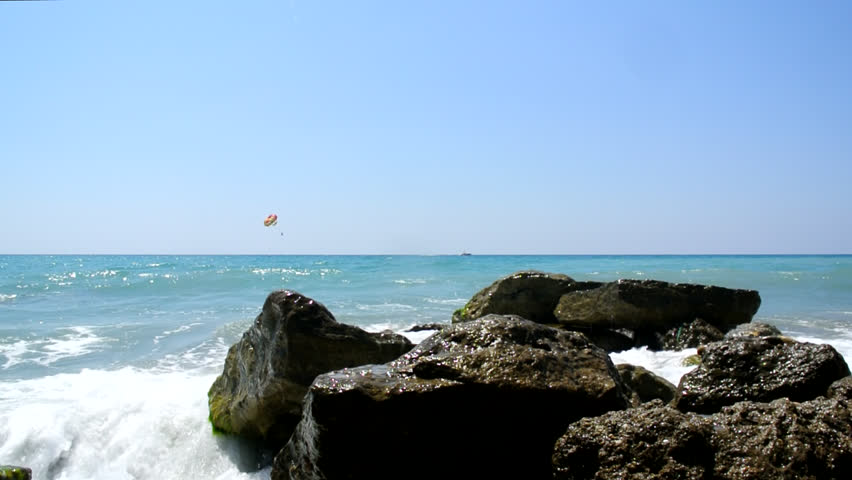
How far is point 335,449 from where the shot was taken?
334 centimetres

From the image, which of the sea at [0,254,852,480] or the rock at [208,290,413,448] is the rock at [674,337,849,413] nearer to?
the rock at [208,290,413,448]

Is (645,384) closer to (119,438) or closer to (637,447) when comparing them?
(637,447)

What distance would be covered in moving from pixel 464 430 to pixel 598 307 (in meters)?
7.30

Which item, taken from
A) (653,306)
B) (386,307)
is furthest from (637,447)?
(386,307)

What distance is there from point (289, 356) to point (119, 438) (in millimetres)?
2300

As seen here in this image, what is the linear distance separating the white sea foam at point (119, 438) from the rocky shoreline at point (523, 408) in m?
0.75

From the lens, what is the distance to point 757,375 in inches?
163

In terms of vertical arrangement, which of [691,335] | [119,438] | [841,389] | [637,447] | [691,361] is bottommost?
[119,438]

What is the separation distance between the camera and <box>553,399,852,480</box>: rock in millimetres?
2811

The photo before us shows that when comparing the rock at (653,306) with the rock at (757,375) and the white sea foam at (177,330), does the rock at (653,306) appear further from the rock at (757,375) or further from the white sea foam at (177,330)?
the white sea foam at (177,330)

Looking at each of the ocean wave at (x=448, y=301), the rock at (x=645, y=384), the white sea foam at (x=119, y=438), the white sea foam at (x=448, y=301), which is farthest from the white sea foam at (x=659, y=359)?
the white sea foam at (x=448, y=301)

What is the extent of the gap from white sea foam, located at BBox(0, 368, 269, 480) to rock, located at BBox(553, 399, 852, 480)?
294 centimetres

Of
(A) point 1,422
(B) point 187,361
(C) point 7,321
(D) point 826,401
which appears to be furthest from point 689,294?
(C) point 7,321

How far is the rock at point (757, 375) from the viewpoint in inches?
158
